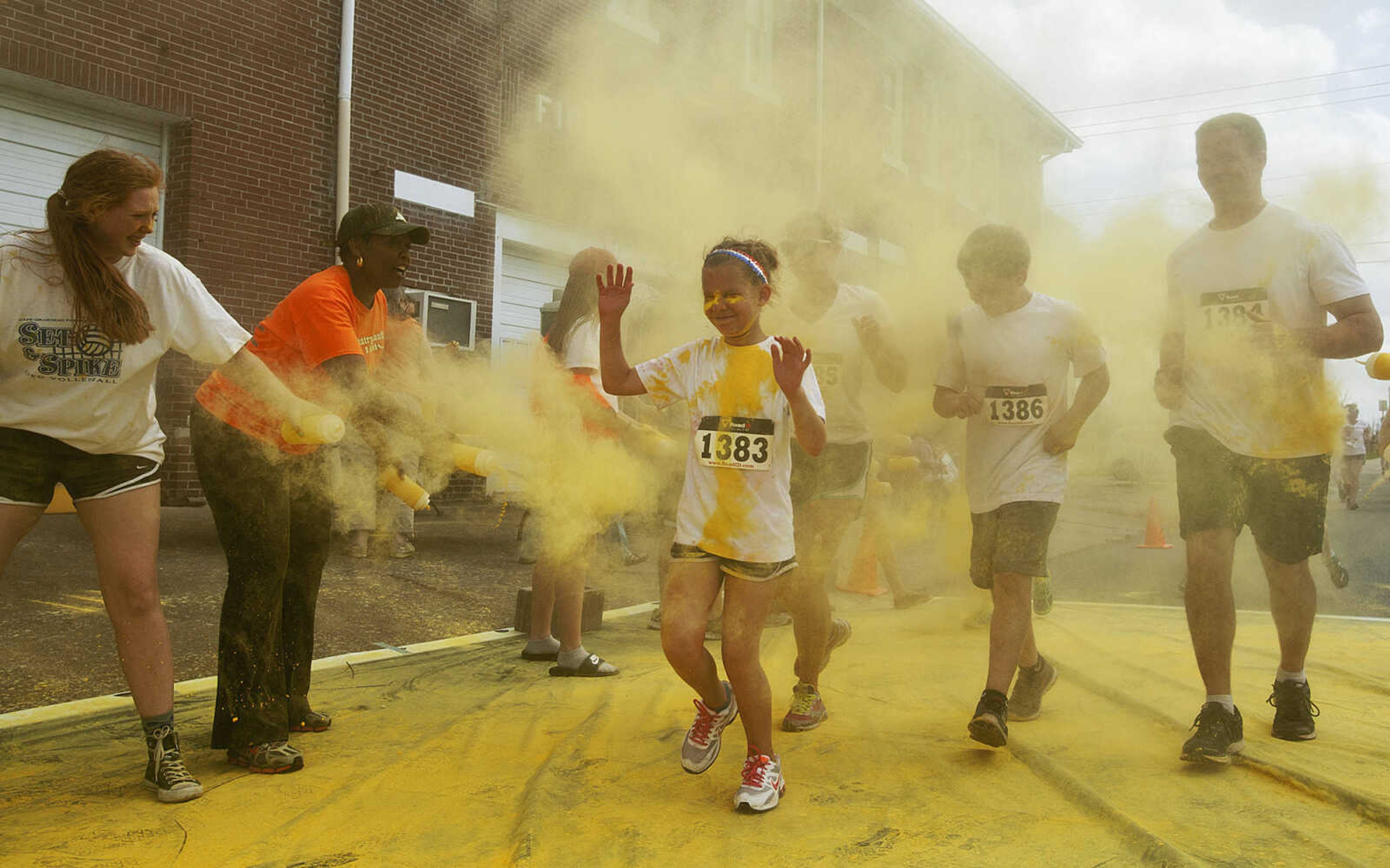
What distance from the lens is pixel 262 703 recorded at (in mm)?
2914

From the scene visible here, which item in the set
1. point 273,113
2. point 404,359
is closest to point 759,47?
point 273,113

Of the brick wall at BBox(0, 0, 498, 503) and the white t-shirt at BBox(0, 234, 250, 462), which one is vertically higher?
the brick wall at BBox(0, 0, 498, 503)

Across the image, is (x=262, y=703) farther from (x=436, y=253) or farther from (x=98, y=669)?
(x=436, y=253)

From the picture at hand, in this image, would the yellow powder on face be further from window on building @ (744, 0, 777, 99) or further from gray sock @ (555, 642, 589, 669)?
window on building @ (744, 0, 777, 99)

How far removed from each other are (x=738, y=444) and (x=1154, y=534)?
27.0 feet

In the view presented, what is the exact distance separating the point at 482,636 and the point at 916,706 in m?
2.18

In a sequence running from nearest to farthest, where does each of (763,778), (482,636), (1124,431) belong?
(763,778), (482,636), (1124,431)

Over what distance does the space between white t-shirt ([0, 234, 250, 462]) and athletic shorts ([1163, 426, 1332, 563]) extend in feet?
9.47

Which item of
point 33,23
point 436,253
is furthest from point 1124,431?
point 33,23

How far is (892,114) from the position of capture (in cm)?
833

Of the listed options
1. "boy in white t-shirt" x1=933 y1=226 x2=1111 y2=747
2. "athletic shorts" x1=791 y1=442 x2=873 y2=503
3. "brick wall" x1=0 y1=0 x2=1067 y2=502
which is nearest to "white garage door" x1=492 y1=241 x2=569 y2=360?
"brick wall" x1=0 y1=0 x2=1067 y2=502

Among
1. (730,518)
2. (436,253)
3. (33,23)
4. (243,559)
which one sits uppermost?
(33,23)

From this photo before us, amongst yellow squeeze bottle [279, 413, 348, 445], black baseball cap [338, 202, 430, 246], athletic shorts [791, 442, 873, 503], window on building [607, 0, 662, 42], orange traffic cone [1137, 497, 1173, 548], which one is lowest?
orange traffic cone [1137, 497, 1173, 548]

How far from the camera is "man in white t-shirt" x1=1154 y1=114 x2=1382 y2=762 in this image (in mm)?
3090
